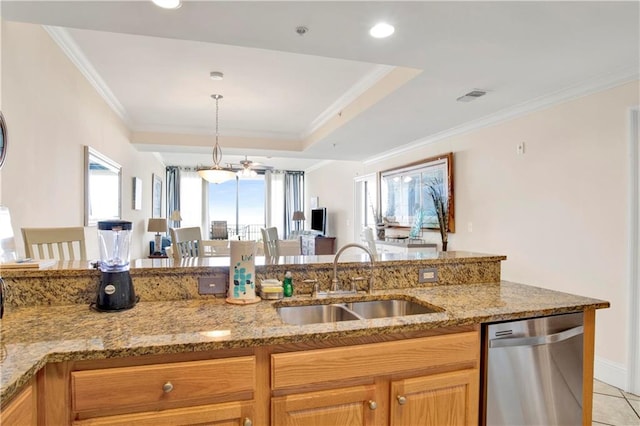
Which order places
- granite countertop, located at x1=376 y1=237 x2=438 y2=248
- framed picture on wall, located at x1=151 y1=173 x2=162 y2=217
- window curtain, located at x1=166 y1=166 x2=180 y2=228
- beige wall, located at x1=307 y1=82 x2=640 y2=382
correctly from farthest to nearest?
A: window curtain, located at x1=166 y1=166 x2=180 y2=228, framed picture on wall, located at x1=151 y1=173 x2=162 y2=217, granite countertop, located at x1=376 y1=237 x2=438 y2=248, beige wall, located at x1=307 y1=82 x2=640 y2=382

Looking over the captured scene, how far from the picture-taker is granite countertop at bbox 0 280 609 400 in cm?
105

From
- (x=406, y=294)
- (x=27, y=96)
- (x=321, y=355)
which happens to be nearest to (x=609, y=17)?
(x=406, y=294)

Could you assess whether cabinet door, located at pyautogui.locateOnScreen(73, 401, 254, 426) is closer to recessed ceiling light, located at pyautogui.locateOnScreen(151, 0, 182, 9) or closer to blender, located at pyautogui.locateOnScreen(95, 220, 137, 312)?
blender, located at pyautogui.locateOnScreen(95, 220, 137, 312)

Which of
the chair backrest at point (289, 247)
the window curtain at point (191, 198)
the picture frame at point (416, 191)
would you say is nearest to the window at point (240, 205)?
the window curtain at point (191, 198)

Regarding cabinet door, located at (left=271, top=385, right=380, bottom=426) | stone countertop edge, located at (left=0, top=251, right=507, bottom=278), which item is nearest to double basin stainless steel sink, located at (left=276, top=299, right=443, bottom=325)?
stone countertop edge, located at (left=0, top=251, right=507, bottom=278)

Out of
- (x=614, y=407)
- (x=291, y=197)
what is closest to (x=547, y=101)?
(x=614, y=407)

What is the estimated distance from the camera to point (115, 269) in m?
1.44

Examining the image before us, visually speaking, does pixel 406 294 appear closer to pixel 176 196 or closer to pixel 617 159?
pixel 617 159

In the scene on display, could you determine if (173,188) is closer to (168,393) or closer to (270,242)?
(270,242)

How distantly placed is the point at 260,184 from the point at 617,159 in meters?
8.85

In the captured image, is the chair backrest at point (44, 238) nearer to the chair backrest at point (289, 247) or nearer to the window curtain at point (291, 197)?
the chair backrest at point (289, 247)

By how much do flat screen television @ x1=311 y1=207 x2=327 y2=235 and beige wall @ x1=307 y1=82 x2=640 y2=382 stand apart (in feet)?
14.6

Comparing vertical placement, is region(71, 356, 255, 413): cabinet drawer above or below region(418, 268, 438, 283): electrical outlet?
below

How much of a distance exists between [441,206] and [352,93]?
1.87 metres
